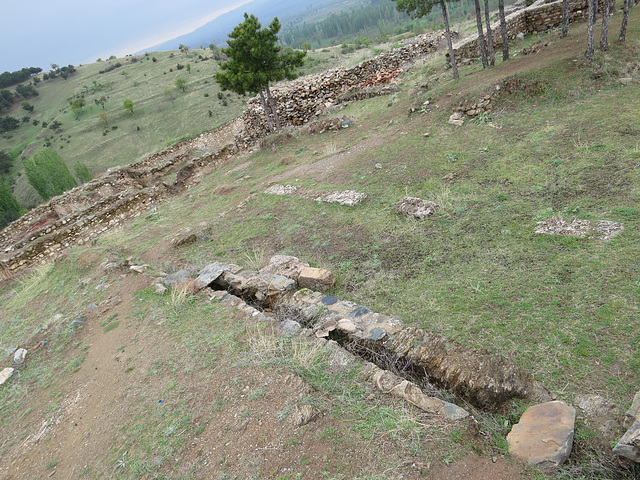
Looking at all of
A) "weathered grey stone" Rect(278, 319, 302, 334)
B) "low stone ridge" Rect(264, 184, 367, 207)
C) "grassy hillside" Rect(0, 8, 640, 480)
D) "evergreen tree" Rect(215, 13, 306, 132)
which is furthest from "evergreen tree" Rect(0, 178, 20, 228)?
"weathered grey stone" Rect(278, 319, 302, 334)

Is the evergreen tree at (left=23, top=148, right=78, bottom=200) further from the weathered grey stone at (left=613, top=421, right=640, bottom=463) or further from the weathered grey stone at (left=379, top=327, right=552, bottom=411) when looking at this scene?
the weathered grey stone at (left=613, top=421, right=640, bottom=463)

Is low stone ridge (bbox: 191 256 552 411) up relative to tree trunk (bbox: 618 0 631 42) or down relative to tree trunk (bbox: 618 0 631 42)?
down

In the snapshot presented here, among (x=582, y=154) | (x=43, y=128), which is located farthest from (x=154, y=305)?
(x=43, y=128)

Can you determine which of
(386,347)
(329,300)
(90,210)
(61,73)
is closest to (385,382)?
(386,347)

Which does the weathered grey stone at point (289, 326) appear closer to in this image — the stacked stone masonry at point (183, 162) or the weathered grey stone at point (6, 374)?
the weathered grey stone at point (6, 374)

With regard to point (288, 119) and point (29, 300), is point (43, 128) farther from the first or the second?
point (29, 300)

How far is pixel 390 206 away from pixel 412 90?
1053 centimetres

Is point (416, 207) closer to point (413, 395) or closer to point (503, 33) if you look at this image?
point (413, 395)

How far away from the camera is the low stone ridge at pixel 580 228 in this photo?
17.0 feet

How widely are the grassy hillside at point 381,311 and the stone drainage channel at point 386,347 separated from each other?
20cm

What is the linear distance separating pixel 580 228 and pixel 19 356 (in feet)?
35.2

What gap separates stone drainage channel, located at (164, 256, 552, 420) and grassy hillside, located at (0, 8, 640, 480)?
195 mm

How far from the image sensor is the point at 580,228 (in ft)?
17.9

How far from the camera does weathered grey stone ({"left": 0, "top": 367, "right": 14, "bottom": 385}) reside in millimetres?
5858
